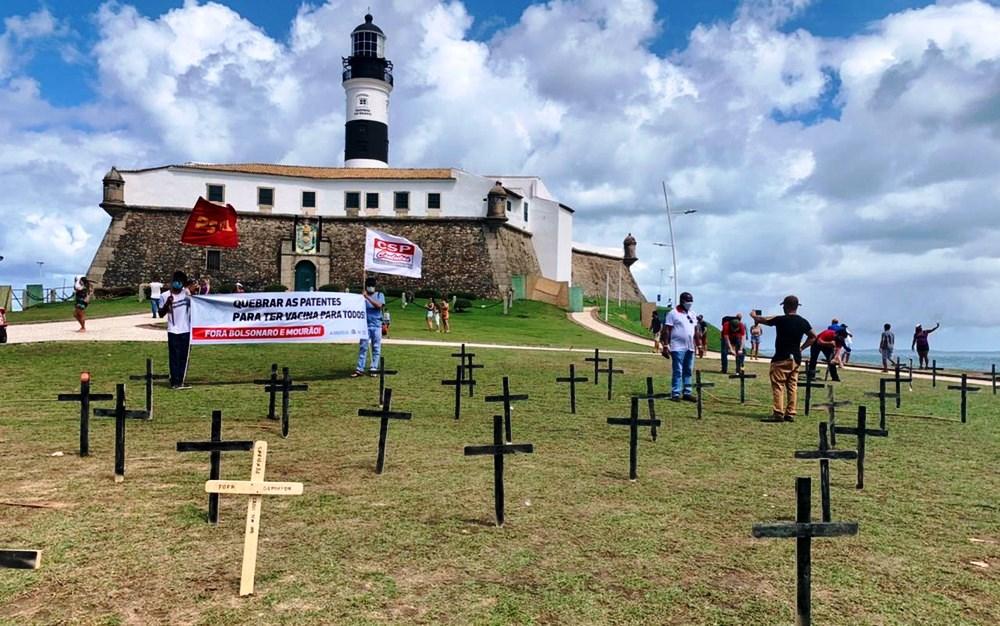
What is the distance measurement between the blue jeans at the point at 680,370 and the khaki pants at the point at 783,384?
182 centimetres

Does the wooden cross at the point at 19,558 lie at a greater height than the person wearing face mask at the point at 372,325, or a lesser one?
lesser

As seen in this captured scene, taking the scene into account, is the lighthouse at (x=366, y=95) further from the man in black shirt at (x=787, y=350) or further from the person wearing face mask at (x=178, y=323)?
the man in black shirt at (x=787, y=350)

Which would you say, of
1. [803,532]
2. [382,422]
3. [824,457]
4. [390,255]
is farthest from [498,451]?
[390,255]

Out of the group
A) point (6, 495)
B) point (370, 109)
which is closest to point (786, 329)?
point (6, 495)

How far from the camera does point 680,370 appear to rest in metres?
14.3

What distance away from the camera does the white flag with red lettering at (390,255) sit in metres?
18.5

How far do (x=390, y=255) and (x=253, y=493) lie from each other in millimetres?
13875

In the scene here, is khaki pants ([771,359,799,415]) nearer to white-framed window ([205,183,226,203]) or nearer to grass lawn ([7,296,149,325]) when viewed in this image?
grass lawn ([7,296,149,325])

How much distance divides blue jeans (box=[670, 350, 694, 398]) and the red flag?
10.7 meters

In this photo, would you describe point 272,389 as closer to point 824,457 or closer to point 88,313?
point 824,457

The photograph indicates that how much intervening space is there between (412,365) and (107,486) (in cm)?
1173

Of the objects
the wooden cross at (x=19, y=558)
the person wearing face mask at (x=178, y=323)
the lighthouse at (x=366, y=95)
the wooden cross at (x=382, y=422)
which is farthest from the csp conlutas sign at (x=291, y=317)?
the lighthouse at (x=366, y=95)

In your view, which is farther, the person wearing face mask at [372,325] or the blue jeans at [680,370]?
the person wearing face mask at [372,325]

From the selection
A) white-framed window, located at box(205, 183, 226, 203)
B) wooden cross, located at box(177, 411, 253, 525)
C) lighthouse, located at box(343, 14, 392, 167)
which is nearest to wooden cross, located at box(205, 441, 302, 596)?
wooden cross, located at box(177, 411, 253, 525)
